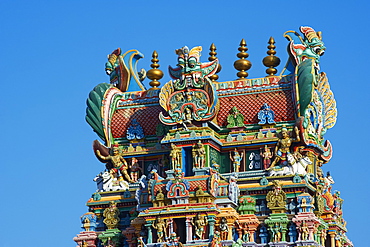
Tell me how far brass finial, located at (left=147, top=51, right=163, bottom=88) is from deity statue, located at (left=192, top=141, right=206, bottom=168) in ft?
19.1

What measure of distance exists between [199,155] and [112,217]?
5104 millimetres

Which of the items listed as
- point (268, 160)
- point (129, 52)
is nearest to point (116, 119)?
point (129, 52)

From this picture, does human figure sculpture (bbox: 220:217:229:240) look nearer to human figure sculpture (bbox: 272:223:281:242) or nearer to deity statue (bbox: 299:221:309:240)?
human figure sculpture (bbox: 272:223:281:242)

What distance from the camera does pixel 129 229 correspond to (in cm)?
5675

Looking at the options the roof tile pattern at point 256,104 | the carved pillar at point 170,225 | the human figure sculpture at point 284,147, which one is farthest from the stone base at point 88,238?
the human figure sculpture at point 284,147

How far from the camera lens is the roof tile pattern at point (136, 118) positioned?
58891 mm

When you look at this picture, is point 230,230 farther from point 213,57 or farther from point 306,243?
point 213,57

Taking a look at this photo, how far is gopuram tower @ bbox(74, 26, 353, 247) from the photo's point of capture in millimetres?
54656

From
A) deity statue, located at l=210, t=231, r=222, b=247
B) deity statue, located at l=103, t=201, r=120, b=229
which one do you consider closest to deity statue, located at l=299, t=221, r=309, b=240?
deity statue, located at l=210, t=231, r=222, b=247

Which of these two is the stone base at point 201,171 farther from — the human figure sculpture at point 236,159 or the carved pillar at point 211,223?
the carved pillar at point 211,223

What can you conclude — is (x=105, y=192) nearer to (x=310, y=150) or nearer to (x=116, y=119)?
(x=116, y=119)

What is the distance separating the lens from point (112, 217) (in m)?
57.6

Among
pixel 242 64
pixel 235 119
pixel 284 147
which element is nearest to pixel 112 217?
pixel 235 119

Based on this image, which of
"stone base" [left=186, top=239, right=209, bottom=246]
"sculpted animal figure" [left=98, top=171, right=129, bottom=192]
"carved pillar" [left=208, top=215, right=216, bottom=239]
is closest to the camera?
"stone base" [left=186, top=239, right=209, bottom=246]
